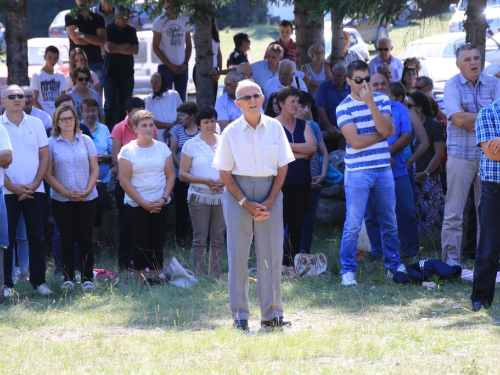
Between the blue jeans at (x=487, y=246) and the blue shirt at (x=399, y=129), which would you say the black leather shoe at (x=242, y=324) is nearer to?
the blue jeans at (x=487, y=246)

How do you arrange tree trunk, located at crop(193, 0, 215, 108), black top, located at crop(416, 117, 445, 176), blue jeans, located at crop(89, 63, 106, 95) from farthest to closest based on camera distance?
blue jeans, located at crop(89, 63, 106, 95), tree trunk, located at crop(193, 0, 215, 108), black top, located at crop(416, 117, 445, 176)

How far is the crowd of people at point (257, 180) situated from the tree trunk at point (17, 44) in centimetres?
191

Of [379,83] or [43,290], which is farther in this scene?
[379,83]

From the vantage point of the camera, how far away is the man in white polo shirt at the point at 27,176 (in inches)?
350

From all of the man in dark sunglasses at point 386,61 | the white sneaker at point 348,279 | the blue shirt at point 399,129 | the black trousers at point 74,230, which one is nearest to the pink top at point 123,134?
the black trousers at point 74,230

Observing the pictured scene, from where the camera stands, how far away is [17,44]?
12750 millimetres

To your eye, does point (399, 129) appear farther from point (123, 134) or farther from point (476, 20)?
point (123, 134)

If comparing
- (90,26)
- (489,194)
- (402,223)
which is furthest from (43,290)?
(90,26)

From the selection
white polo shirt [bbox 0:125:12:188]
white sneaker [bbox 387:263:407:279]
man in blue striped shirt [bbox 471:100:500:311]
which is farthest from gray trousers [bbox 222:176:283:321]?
white polo shirt [bbox 0:125:12:188]

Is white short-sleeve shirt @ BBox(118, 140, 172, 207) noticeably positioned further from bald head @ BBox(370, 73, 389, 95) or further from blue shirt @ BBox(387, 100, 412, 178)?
→ blue shirt @ BBox(387, 100, 412, 178)

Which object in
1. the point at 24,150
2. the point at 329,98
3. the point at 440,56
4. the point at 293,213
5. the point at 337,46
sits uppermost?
the point at 440,56

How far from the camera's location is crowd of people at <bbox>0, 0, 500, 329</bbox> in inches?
275

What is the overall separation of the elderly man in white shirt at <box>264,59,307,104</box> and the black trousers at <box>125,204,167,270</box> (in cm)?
411

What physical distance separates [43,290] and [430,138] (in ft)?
17.6
